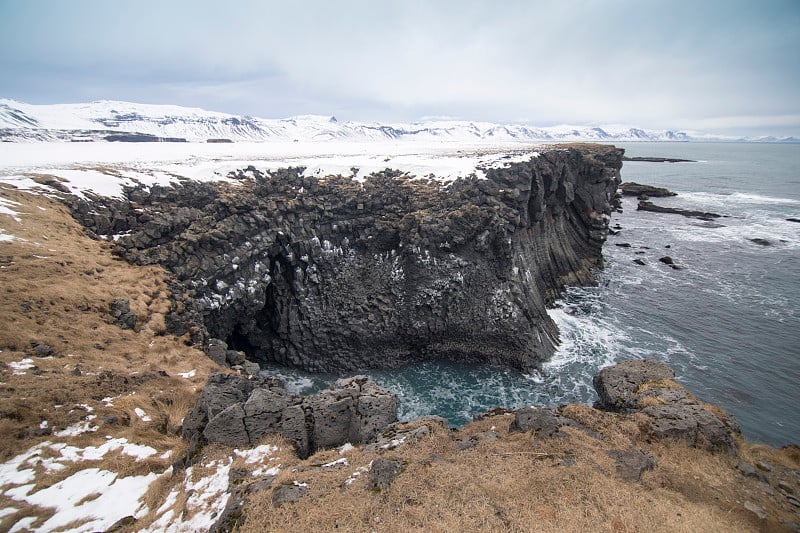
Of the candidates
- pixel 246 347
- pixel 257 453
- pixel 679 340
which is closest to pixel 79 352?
pixel 257 453

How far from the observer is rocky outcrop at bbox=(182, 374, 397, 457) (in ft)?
45.3

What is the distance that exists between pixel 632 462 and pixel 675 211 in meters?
97.7

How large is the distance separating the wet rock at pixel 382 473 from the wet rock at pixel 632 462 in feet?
22.8

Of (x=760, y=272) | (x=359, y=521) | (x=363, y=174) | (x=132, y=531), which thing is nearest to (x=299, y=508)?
(x=359, y=521)

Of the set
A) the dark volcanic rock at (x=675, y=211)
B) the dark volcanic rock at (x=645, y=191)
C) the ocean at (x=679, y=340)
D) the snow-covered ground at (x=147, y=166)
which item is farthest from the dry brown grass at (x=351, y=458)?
the dark volcanic rock at (x=645, y=191)

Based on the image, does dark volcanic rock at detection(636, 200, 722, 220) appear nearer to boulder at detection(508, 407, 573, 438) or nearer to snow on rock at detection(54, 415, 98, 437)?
boulder at detection(508, 407, 573, 438)

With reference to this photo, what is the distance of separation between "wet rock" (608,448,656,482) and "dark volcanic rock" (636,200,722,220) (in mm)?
93201

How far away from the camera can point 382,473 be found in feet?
37.1

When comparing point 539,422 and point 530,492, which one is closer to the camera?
point 530,492

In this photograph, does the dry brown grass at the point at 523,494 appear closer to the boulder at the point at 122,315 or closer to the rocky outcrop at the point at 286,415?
the rocky outcrop at the point at 286,415

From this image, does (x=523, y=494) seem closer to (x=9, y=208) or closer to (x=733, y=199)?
(x=9, y=208)

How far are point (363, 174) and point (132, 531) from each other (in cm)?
3445

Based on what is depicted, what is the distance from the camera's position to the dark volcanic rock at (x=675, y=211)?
8339 centimetres

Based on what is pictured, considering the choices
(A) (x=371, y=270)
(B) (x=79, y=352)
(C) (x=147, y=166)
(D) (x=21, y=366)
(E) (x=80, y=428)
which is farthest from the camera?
(C) (x=147, y=166)
